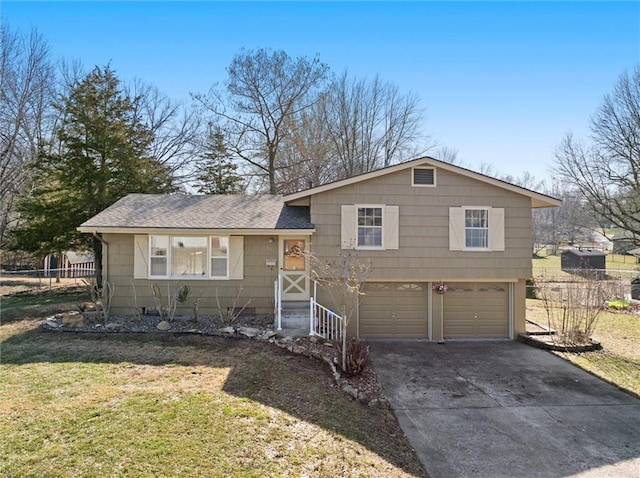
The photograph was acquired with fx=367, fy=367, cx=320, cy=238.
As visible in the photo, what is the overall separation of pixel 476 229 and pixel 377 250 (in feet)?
10.5

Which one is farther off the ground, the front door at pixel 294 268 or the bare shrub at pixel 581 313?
the front door at pixel 294 268

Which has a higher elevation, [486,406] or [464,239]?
[464,239]

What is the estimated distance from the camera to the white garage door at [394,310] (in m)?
11.3

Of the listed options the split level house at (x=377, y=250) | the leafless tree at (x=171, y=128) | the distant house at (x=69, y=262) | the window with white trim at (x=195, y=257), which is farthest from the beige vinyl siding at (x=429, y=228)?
the distant house at (x=69, y=262)

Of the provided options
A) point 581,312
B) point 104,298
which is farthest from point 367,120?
point 104,298

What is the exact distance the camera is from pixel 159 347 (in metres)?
8.45

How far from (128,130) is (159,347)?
1257 centimetres

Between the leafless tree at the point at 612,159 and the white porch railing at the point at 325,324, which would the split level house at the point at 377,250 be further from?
the leafless tree at the point at 612,159

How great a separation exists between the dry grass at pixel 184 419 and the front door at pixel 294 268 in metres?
3.52

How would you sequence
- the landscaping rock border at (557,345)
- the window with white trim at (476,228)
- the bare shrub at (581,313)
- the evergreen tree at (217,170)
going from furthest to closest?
the evergreen tree at (217,170) < the window with white trim at (476,228) < the bare shrub at (581,313) < the landscaping rock border at (557,345)

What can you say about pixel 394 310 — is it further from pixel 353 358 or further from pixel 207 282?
pixel 207 282

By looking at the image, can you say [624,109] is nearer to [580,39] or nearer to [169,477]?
[580,39]

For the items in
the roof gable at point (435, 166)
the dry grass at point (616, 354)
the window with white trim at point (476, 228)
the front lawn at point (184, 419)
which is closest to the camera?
the front lawn at point (184, 419)

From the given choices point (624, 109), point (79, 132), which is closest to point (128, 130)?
point (79, 132)
